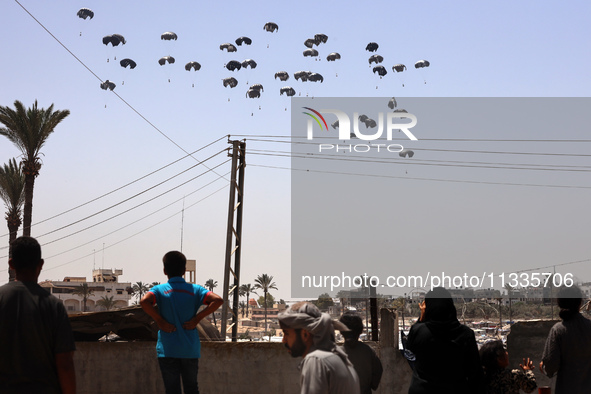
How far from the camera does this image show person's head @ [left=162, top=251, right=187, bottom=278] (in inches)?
263

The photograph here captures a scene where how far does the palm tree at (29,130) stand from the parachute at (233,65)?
2123cm

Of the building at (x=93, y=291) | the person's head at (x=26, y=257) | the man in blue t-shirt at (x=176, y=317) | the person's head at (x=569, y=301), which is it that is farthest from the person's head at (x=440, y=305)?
the building at (x=93, y=291)

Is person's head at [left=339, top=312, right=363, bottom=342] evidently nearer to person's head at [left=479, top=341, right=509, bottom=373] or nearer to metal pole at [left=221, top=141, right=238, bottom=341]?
person's head at [left=479, top=341, right=509, bottom=373]

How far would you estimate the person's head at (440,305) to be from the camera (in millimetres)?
5758

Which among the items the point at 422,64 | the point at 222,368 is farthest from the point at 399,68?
the point at 222,368

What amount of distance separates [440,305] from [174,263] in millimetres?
2561

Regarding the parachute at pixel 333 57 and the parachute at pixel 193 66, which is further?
the parachute at pixel 333 57

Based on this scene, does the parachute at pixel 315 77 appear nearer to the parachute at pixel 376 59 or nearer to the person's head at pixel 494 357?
the parachute at pixel 376 59

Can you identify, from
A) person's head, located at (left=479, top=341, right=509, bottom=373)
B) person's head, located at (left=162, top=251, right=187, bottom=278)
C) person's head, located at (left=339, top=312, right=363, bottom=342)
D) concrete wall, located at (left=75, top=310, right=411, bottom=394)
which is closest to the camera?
person's head, located at (left=479, top=341, right=509, bottom=373)

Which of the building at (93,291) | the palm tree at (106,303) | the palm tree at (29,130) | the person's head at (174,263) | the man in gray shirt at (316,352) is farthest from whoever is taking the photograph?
the building at (93,291)

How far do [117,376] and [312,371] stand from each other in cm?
693

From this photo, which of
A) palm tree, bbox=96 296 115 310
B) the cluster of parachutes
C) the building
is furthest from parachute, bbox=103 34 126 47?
the building

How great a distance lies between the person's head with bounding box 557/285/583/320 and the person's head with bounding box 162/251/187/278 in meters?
3.52

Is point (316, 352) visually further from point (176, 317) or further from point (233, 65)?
point (233, 65)
